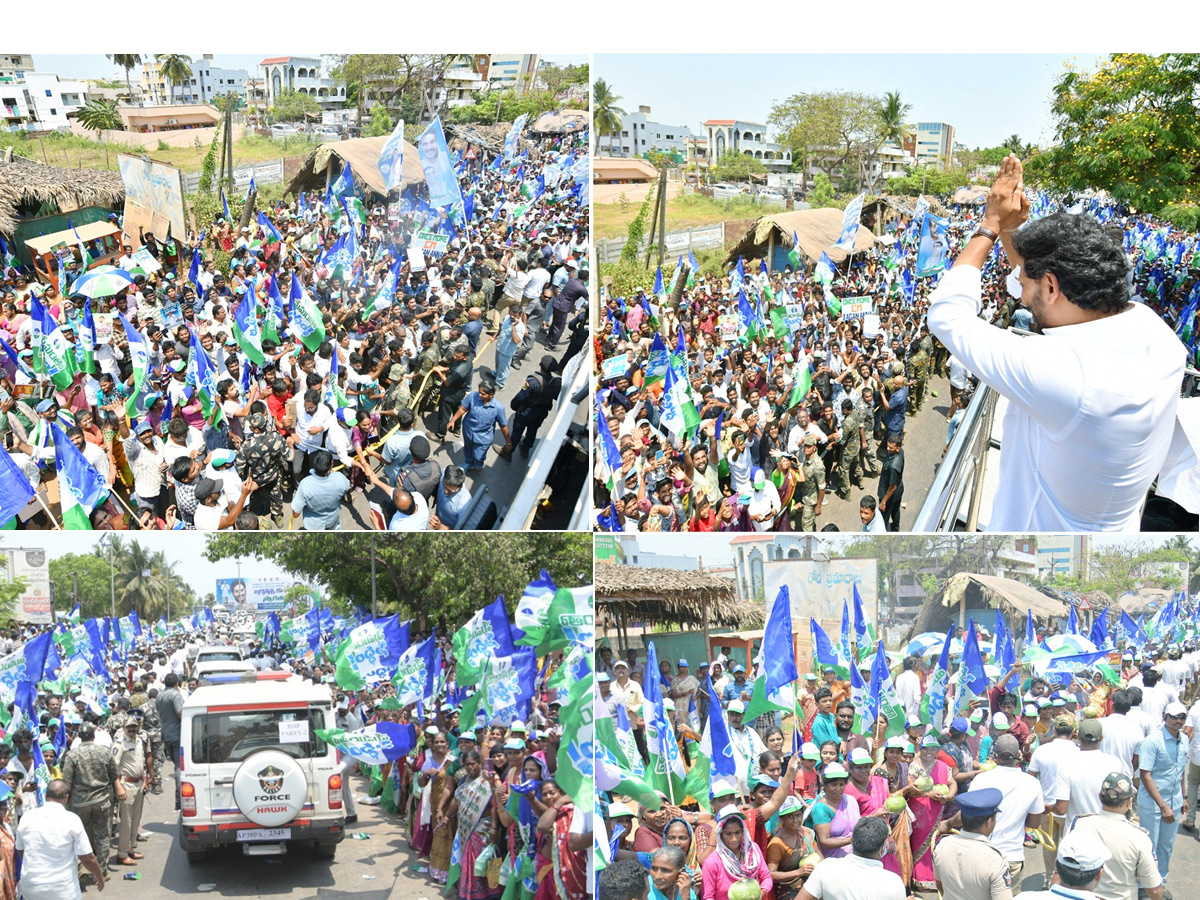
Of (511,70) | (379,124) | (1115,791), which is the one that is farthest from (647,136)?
(1115,791)

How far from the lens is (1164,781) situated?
5.01 m

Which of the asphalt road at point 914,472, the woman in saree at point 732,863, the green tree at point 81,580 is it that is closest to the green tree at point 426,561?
the green tree at point 81,580

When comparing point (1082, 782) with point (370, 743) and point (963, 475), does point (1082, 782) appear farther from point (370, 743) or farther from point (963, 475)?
point (370, 743)

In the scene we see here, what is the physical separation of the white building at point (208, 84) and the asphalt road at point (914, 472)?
347 centimetres

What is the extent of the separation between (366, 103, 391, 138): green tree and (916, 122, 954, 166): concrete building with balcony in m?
2.49

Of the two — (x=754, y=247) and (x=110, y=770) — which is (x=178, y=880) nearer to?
(x=110, y=770)

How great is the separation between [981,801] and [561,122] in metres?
3.59

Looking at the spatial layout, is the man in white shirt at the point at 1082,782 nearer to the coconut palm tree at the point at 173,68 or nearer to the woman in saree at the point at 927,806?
the woman in saree at the point at 927,806

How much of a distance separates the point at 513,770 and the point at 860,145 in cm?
339

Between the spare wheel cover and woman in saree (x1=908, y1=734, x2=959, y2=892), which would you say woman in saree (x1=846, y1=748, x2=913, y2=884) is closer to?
woman in saree (x1=908, y1=734, x2=959, y2=892)

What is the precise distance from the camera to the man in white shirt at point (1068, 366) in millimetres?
2297

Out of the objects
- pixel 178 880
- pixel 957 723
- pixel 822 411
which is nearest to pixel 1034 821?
pixel 957 723

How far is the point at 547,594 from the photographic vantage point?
5.00 m

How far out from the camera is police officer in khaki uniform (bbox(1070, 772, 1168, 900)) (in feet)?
14.3
